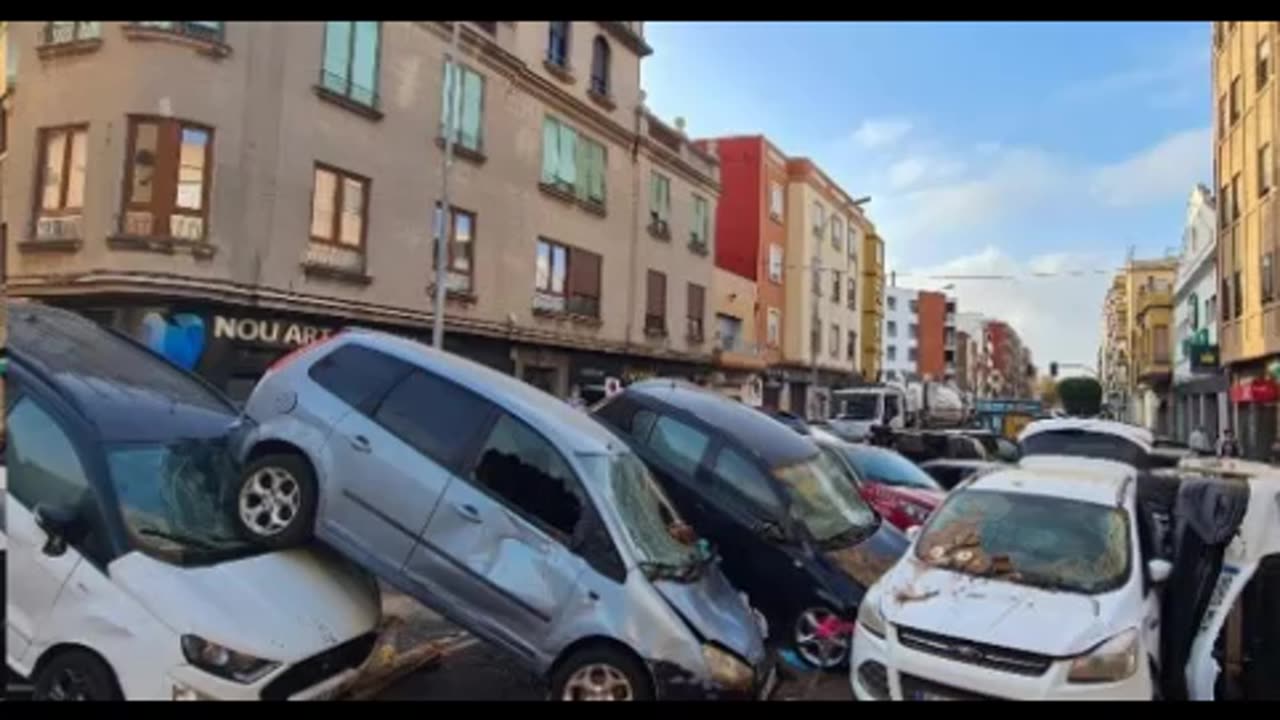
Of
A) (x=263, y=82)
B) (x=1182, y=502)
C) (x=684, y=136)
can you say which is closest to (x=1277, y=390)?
(x=684, y=136)

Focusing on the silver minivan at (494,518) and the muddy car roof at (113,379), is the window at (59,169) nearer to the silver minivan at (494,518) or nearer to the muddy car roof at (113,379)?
the muddy car roof at (113,379)

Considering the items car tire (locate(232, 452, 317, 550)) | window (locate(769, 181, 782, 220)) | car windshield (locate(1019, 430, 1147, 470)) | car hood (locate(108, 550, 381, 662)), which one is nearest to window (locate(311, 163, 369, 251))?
car tire (locate(232, 452, 317, 550))

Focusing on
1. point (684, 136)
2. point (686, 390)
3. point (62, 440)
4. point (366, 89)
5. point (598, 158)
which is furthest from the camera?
point (684, 136)

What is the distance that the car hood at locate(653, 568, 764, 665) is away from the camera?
4793 mm

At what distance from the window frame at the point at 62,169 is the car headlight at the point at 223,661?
3858mm

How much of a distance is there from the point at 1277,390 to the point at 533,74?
16667 mm

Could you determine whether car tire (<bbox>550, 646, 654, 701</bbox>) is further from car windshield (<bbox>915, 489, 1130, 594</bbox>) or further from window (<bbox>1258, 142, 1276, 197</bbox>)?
window (<bbox>1258, 142, 1276, 197</bbox>)

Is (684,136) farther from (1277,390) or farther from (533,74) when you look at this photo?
(1277,390)

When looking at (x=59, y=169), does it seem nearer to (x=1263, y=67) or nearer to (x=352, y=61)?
(x=352, y=61)

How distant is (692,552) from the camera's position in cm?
549

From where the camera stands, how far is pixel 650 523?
532 cm

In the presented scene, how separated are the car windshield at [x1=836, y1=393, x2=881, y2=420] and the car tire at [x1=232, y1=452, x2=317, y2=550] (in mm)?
21536

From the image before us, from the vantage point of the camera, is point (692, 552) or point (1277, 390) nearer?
point (692, 552)

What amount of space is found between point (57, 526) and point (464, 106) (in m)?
10.0
